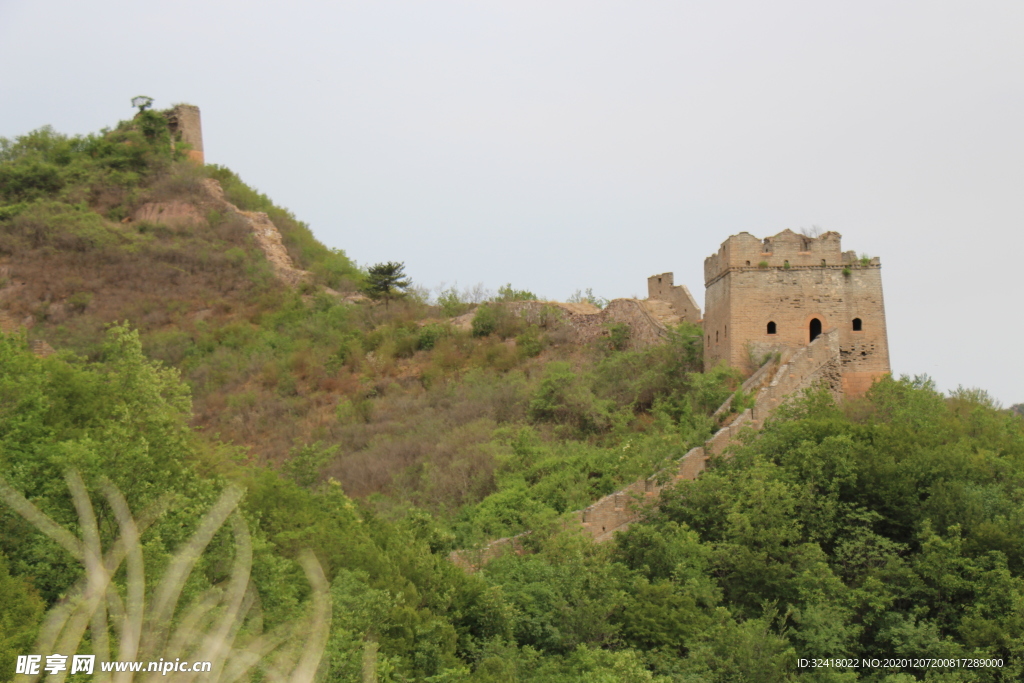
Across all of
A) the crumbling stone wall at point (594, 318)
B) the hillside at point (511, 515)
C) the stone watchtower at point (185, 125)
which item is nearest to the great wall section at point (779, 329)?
the hillside at point (511, 515)

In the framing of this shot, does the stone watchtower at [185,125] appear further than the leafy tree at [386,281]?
Yes

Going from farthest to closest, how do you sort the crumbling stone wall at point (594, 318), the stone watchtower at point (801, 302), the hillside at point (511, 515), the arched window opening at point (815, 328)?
1. the crumbling stone wall at point (594, 318)
2. the arched window opening at point (815, 328)
3. the stone watchtower at point (801, 302)
4. the hillside at point (511, 515)

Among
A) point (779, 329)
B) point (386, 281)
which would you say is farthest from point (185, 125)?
point (779, 329)

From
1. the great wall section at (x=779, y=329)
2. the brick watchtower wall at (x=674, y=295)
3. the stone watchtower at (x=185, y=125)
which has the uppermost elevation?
the stone watchtower at (x=185, y=125)

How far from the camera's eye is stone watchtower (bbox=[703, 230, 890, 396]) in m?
20.2

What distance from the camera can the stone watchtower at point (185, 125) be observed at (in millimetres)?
40531

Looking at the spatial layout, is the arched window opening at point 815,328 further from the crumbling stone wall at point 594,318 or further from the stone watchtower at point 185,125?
the stone watchtower at point 185,125

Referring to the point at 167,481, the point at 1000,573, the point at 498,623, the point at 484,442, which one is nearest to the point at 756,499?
the point at 1000,573

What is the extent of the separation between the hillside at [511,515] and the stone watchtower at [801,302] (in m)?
0.92

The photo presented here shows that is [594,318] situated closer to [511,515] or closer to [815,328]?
[815,328]

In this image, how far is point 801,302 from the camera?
66.7ft

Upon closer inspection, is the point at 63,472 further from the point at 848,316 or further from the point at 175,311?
the point at 175,311

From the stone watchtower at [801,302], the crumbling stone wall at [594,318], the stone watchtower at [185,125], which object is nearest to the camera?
the stone watchtower at [801,302]

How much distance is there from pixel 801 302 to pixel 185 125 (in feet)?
91.2
